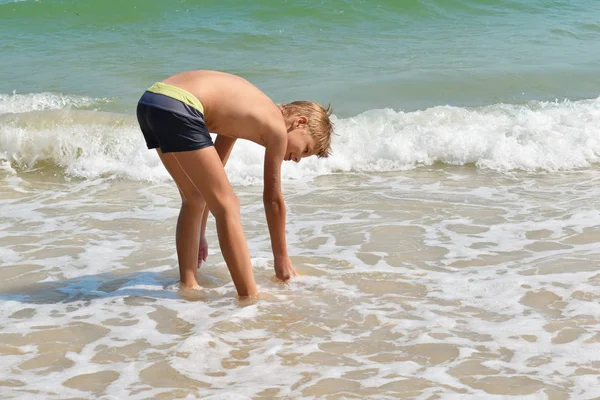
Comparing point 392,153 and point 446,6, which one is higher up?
point 446,6

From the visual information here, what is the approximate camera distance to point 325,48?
41.3 feet

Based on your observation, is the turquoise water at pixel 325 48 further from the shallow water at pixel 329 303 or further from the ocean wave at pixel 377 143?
the shallow water at pixel 329 303

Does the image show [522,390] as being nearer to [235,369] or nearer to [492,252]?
[235,369]

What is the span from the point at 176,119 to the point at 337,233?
1.99m

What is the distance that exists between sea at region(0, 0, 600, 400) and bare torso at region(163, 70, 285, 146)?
907mm

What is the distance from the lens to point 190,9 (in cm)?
1538

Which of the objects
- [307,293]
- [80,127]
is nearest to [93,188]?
[80,127]

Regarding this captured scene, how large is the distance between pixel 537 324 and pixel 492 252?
1216mm

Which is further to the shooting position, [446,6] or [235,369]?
[446,6]

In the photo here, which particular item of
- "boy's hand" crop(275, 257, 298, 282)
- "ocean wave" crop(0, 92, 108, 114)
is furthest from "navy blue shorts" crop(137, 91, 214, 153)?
"ocean wave" crop(0, 92, 108, 114)

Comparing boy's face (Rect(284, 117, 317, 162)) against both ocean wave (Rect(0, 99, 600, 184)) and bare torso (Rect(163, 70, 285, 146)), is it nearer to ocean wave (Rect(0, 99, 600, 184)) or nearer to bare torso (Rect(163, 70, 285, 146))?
bare torso (Rect(163, 70, 285, 146))

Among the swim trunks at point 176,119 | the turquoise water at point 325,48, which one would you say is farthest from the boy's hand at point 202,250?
the turquoise water at point 325,48

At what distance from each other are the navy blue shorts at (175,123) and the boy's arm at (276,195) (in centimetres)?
30

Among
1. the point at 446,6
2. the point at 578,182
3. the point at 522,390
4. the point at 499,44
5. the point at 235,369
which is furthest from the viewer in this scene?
the point at 446,6
